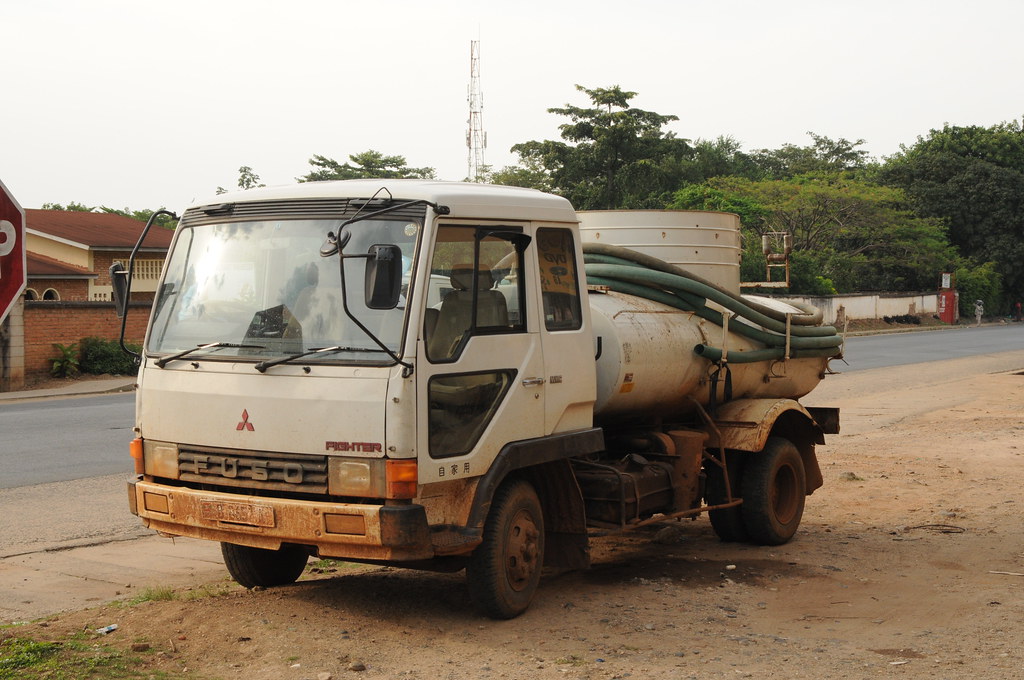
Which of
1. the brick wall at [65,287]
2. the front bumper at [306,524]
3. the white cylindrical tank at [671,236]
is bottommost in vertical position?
the front bumper at [306,524]

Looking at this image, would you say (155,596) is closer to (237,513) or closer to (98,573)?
(98,573)

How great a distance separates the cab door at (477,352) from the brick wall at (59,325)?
19.4 meters

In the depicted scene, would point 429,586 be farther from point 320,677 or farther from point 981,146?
point 981,146

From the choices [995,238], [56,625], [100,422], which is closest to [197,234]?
[56,625]

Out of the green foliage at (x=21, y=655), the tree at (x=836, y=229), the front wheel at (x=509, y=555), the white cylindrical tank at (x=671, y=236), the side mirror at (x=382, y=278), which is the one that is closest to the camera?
the green foliage at (x=21, y=655)

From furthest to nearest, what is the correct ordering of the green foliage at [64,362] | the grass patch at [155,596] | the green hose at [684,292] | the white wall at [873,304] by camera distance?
1. the white wall at [873,304]
2. the green foliage at [64,362]
3. the green hose at [684,292]
4. the grass patch at [155,596]

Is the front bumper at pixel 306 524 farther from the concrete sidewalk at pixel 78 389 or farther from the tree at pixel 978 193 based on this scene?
the tree at pixel 978 193

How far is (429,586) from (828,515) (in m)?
4.65

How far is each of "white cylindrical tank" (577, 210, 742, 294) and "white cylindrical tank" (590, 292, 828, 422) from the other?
0.71 m

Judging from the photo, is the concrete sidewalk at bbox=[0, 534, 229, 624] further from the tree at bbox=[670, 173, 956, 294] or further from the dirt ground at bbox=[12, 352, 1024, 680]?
the tree at bbox=[670, 173, 956, 294]

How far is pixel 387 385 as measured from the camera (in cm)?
570

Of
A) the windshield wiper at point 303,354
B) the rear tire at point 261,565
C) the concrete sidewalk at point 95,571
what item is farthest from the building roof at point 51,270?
the windshield wiper at point 303,354

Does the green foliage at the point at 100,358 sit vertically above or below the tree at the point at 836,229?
below

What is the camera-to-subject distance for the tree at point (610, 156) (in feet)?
177
